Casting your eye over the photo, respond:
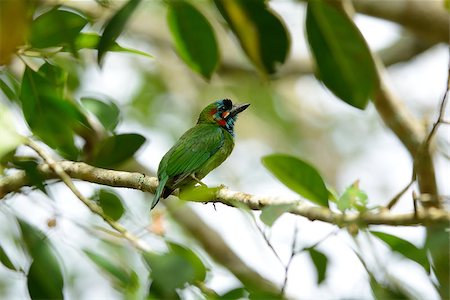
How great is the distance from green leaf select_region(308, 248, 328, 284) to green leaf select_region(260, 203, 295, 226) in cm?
26

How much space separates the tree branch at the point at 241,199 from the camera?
199 cm

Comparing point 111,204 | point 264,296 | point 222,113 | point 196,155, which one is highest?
point 264,296

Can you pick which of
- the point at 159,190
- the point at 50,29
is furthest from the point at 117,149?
the point at 50,29

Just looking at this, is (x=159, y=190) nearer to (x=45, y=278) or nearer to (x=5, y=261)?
(x=5, y=261)

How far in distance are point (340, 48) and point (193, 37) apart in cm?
48

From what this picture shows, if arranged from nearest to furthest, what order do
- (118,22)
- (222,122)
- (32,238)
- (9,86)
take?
(118,22)
(32,238)
(9,86)
(222,122)

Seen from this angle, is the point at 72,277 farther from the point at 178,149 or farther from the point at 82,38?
the point at 82,38

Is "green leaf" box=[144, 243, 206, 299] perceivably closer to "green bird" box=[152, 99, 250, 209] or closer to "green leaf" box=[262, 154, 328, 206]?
"green leaf" box=[262, 154, 328, 206]

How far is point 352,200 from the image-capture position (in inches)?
89.0

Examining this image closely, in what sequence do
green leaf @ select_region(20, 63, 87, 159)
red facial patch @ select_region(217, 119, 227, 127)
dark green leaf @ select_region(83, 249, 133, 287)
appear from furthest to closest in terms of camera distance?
red facial patch @ select_region(217, 119, 227, 127)
green leaf @ select_region(20, 63, 87, 159)
dark green leaf @ select_region(83, 249, 133, 287)

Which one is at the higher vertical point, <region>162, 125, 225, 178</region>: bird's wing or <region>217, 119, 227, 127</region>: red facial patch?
<region>162, 125, 225, 178</region>: bird's wing

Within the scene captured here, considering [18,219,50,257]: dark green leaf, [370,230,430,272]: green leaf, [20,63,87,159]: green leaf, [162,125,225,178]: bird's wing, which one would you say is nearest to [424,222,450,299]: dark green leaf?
[370,230,430,272]: green leaf

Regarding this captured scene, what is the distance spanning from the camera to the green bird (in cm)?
353

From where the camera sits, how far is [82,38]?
262 centimetres
